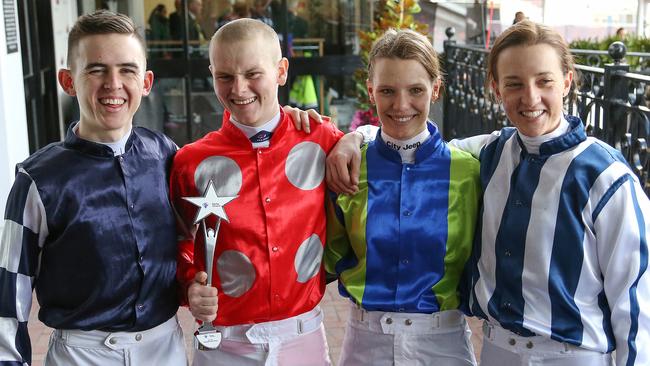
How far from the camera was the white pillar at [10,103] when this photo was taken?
644 centimetres

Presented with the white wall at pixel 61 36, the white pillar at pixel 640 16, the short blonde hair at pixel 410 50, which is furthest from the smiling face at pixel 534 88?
the white pillar at pixel 640 16

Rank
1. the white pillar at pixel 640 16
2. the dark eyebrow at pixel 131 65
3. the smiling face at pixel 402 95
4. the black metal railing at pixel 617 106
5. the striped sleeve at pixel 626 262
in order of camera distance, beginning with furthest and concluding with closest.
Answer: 1. the white pillar at pixel 640 16
2. the black metal railing at pixel 617 106
3. the smiling face at pixel 402 95
4. the dark eyebrow at pixel 131 65
5. the striped sleeve at pixel 626 262

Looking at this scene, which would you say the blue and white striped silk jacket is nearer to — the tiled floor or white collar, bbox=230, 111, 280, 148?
white collar, bbox=230, 111, 280, 148

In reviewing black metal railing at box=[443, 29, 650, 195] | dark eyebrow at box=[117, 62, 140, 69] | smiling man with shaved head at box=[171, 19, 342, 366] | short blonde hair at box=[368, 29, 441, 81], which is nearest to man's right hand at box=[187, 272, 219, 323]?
smiling man with shaved head at box=[171, 19, 342, 366]

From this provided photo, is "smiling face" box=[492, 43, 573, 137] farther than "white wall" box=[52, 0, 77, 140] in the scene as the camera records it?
No

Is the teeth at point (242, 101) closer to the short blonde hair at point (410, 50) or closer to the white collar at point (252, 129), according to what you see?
the white collar at point (252, 129)

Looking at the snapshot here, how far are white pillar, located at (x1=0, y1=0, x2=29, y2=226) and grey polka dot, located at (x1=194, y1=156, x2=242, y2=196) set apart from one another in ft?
14.2

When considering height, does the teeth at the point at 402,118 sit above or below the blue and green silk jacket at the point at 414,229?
above

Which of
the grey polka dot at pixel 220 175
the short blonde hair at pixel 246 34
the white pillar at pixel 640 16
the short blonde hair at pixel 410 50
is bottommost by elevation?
the grey polka dot at pixel 220 175

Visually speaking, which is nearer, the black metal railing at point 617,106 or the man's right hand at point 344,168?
the man's right hand at point 344,168

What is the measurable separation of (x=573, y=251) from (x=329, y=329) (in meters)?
2.85

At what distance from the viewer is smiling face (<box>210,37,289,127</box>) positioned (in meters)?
2.61

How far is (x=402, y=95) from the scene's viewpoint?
8.52 ft

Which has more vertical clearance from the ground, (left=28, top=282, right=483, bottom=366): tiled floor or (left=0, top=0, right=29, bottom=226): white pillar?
(left=0, top=0, right=29, bottom=226): white pillar
